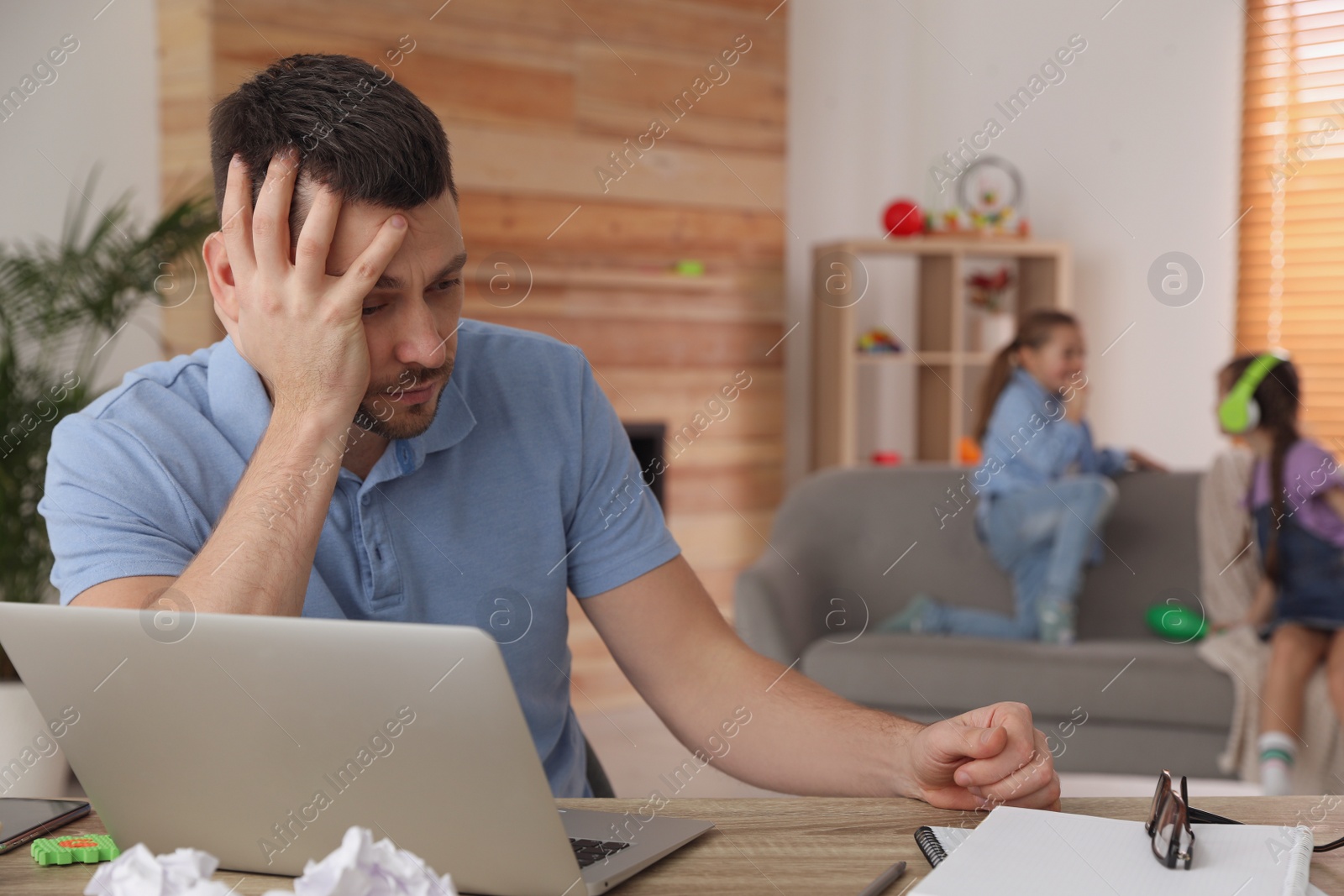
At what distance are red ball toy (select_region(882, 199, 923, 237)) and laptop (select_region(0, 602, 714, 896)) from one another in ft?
13.5

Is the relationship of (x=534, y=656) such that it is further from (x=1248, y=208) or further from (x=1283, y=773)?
(x=1248, y=208)

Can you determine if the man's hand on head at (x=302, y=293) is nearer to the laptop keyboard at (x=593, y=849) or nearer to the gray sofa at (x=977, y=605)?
the laptop keyboard at (x=593, y=849)

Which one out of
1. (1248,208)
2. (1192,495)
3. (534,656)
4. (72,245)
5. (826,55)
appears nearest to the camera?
(534,656)

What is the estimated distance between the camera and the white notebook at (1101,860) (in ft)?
2.22

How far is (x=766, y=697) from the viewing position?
1.05 metres

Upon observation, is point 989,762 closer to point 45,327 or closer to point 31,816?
point 31,816

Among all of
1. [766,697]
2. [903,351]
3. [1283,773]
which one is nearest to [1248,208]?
[903,351]

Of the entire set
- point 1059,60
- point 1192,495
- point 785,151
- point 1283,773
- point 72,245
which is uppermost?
point 1059,60

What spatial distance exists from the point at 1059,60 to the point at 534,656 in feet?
14.1

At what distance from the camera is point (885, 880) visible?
72 cm

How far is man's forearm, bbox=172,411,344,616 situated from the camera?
2.93 feet

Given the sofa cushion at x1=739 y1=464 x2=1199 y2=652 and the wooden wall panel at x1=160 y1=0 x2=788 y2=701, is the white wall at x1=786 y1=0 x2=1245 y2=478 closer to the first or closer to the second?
the wooden wall panel at x1=160 y1=0 x2=788 y2=701

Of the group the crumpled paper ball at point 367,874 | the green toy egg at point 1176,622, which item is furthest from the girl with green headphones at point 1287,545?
the crumpled paper ball at point 367,874

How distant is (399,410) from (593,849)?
1.39 feet
